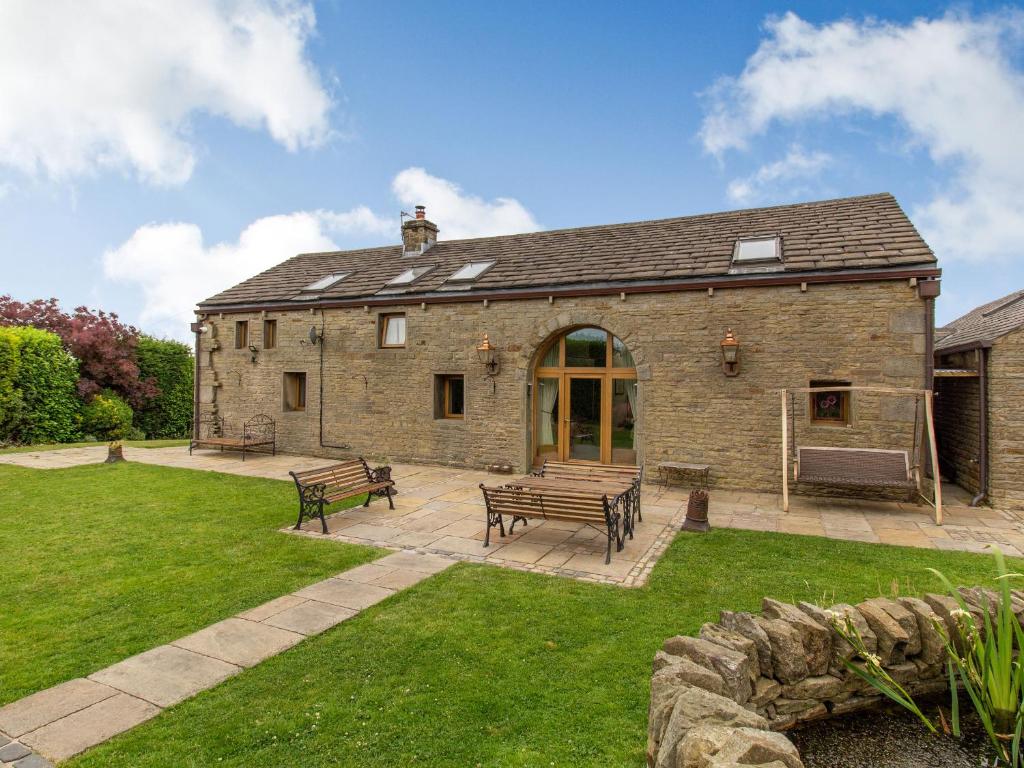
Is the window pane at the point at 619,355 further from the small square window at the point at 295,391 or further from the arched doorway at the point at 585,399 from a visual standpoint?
the small square window at the point at 295,391

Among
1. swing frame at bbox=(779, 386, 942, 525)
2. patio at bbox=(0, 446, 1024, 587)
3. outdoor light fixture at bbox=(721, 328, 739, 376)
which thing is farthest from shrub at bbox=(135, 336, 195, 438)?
swing frame at bbox=(779, 386, 942, 525)

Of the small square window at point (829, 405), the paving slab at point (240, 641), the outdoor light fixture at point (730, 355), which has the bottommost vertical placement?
the paving slab at point (240, 641)

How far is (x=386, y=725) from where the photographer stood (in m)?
3.35

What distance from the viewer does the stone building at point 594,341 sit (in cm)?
1011

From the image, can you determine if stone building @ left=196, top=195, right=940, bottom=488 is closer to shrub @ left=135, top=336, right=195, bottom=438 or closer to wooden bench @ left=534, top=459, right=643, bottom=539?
wooden bench @ left=534, top=459, right=643, bottom=539

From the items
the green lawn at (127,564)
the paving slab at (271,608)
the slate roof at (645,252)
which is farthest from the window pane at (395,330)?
the paving slab at (271,608)

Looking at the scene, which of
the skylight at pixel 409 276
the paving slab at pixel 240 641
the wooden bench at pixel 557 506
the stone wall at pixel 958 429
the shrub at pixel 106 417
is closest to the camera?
the paving slab at pixel 240 641

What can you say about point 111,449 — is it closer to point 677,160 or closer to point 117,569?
point 117,569

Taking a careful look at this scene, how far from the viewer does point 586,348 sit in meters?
12.5

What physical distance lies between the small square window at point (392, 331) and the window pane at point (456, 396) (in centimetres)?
175

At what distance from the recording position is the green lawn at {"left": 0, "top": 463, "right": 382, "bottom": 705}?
449cm

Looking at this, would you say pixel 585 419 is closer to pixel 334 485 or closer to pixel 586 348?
pixel 586 348

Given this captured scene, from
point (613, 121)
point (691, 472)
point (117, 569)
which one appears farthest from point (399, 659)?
point (613, 121)

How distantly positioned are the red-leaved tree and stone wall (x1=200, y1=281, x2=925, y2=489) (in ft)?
29.2
